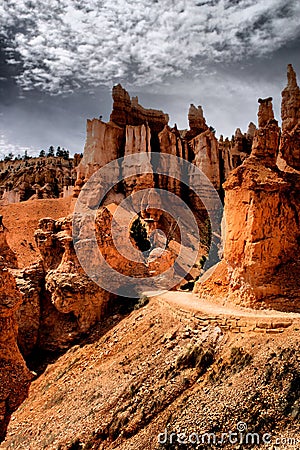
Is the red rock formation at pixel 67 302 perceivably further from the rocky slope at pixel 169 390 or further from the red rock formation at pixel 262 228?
the red rock formation at pixel 262 228

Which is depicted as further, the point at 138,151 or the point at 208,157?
the point at 208,157

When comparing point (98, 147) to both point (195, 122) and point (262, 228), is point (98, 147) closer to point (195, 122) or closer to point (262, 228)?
point (195, 122)

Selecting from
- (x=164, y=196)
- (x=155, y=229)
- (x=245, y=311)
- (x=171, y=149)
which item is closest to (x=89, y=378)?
(x=245, y=311)

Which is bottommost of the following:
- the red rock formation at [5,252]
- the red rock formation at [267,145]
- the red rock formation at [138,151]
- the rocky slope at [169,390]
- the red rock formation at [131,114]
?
the rocky slope at [169,390]

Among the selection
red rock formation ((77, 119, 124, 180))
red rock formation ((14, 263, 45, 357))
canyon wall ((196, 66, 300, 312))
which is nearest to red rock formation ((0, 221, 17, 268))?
red rock formation ((14, 263, 45, 357))

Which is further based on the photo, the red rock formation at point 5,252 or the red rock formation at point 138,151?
the red rock formation at point 138,151

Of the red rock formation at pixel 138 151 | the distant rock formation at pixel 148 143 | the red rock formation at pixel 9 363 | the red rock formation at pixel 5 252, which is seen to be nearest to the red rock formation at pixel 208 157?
the distant rock formation at pixel 148 143

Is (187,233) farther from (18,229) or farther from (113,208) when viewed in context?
(18,229)

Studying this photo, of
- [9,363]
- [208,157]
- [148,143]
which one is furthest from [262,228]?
[208,157]

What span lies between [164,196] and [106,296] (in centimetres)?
2307

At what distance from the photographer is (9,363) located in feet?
29.5

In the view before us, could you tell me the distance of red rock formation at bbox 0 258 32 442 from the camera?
8.55 meters

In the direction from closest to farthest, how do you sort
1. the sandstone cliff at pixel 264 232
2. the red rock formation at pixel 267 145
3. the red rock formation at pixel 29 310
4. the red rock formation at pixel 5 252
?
the sandstone cliff at pixel 264 232
the red rock formation at pixel 267 145
the red rock formation at pixel 29 310
the red rock formation at pixel 5 252

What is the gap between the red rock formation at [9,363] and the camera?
336 inches
